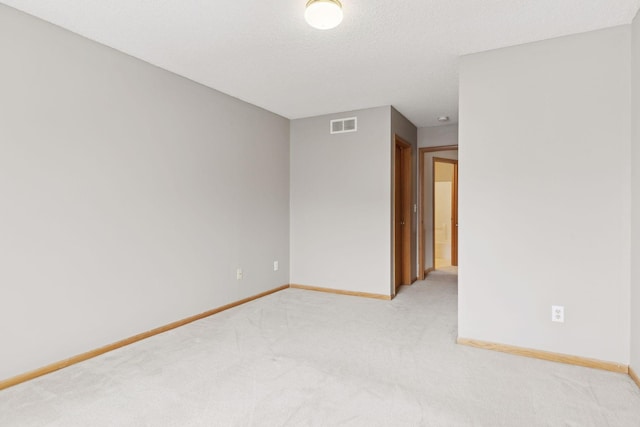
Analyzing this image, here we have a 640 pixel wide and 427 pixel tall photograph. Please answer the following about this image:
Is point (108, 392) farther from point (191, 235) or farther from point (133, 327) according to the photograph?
point (191, 235)

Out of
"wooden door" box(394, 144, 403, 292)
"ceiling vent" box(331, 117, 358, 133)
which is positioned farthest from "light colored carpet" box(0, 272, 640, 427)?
"ceiling vent" box(331, 117, 358, 133)

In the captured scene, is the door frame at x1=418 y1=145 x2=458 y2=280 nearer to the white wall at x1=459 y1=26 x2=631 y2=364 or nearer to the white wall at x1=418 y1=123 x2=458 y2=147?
the white wall at x1=418 y1=123 x2=458 y2=147

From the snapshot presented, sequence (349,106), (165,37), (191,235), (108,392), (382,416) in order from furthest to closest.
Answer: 1. (349,106)
2. (191,235)
3. (165,37)
4. (108,392)
5. (382,416)

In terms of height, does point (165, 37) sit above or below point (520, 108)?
above

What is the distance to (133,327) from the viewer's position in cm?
297

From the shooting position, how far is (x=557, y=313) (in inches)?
103

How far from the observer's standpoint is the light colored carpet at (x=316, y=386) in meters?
1.89

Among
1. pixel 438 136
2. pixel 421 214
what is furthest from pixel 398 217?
pixel 438 136

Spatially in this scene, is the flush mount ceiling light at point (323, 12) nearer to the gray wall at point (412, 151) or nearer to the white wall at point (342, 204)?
the white wall at point (342, 204)

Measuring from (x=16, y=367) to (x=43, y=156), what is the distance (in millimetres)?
1372

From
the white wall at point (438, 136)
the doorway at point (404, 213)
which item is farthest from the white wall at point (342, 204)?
the white wall at point (438, 136)

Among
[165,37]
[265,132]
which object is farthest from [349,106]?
[165,37]

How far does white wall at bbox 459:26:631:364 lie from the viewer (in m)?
2.46

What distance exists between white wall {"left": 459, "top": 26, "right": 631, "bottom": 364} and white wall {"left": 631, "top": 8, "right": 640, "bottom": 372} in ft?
0.19
